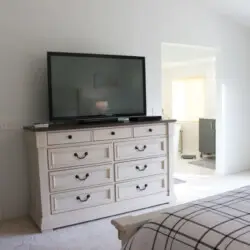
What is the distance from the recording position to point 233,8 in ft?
14.8

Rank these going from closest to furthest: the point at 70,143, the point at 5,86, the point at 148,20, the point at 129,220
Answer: the point at 129,220 < the point at 70,143 < the point at 5,86 < the point at 148,20

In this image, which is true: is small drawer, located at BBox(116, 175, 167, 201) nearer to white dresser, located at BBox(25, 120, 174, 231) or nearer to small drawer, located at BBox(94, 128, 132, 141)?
white dresser, located at BBox(25, 120, 174, 231)

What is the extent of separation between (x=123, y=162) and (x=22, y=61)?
5.01 feet

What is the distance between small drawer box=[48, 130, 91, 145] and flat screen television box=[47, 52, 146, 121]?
0.32 meters

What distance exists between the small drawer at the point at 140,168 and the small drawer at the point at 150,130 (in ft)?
0.96

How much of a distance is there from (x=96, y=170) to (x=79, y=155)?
24 centimetres

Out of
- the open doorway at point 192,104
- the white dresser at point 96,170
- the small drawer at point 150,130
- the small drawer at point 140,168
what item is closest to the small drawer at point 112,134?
the white dresser at point 96,170

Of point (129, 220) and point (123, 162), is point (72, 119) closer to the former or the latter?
point (123, 162)

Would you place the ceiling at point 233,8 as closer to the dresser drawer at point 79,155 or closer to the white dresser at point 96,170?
the white dresser at point 96,170

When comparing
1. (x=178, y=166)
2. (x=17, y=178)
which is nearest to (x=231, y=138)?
(x=178, y=166)

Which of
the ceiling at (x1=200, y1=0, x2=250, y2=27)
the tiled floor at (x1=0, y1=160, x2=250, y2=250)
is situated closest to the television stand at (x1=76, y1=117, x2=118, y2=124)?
the tiled floor at (x1=0, y1=160, x2=250, y2=250)

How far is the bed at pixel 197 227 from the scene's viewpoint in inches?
52.1

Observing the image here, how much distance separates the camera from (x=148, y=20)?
13.7ft

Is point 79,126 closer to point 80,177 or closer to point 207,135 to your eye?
point 80,177
